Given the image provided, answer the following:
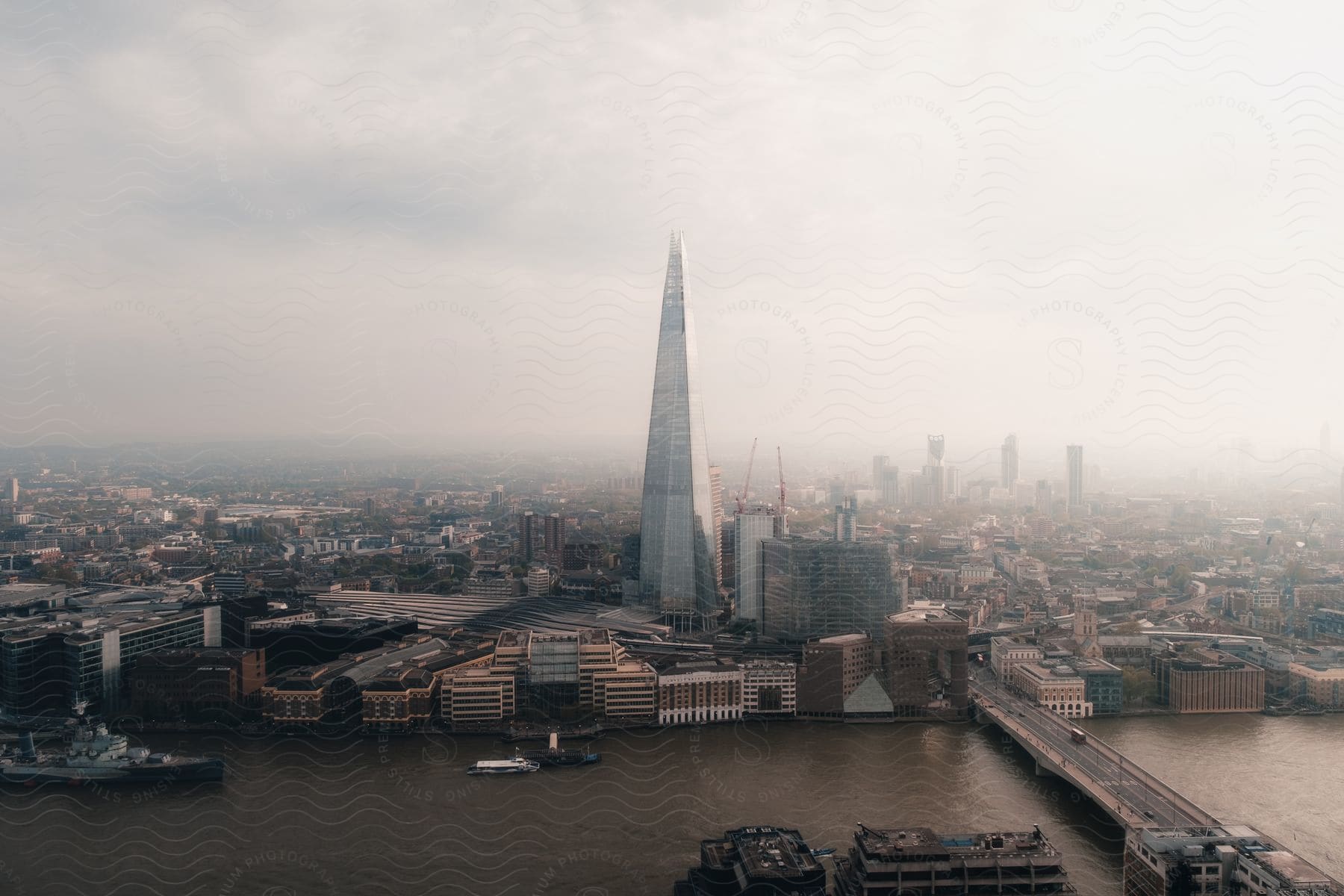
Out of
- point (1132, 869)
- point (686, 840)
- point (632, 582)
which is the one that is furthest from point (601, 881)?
point (632, 582)

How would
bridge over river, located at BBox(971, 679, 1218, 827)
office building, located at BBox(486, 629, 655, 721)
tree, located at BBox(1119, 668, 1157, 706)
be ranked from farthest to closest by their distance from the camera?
tree, located at BBox(1119, 668, 1157, 706) < office building, located at BBox(486, 629, 655, 721) < bridge over river, located at BBox(971, 679, 1218, 827)

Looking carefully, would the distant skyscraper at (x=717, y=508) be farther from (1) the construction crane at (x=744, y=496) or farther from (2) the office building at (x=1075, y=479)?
(2) the office building at (x=1075, y=479)

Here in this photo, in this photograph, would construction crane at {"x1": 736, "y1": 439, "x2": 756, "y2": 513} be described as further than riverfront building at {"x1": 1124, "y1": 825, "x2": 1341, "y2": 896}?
Yes

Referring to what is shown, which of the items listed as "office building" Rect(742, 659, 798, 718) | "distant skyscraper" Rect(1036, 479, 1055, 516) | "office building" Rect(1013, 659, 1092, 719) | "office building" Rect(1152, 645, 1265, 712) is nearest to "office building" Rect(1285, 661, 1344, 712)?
"office building" Rect(1152, 645, 1265, 712)

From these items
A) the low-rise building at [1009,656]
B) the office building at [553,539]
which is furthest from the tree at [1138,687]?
the office building at [553,539]

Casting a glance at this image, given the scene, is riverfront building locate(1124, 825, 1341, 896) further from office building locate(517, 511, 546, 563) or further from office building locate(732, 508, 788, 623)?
office building locate(517, 511, 546, 563)

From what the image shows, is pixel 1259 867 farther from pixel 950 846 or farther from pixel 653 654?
pixel 653 654
